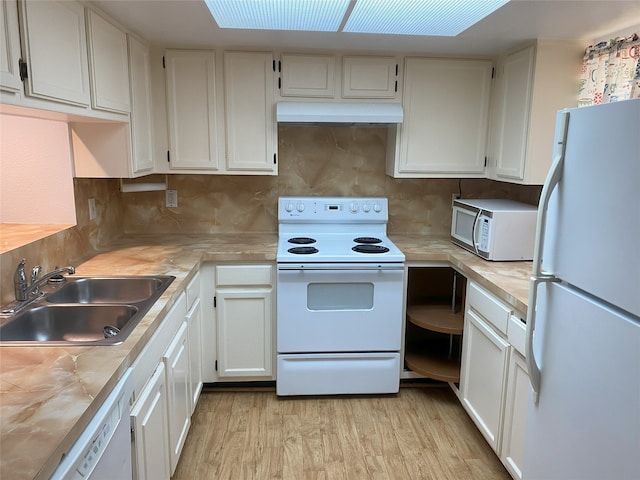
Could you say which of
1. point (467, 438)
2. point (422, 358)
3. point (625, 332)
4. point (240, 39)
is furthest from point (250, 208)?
point (625, 332)

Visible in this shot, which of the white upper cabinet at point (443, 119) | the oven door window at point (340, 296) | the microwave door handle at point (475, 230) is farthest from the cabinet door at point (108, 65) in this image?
the microwave door handle at point (475, 230)

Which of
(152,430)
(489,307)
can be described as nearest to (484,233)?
→ (489,307)

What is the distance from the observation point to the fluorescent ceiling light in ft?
6.20

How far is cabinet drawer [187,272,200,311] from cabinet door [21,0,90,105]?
3.20 feet

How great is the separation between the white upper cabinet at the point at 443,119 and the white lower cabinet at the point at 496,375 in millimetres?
852

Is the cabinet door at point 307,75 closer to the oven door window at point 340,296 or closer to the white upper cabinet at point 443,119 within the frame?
the white upper cabinet at point 443,119

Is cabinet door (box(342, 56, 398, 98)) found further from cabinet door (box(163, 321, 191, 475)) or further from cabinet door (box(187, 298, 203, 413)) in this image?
cabinet door (box(163, 321, 191, 475))

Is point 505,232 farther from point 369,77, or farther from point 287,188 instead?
point 287,188

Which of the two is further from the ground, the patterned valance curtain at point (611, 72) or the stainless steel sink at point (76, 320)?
the patterned valance curtain at point (611, 72)

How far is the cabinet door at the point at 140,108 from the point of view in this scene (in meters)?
2.44

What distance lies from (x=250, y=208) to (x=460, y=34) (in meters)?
1.67

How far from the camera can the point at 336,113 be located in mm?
2766

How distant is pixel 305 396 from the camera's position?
2.88 metres

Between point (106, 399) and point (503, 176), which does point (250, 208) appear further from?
point (106, 399)
